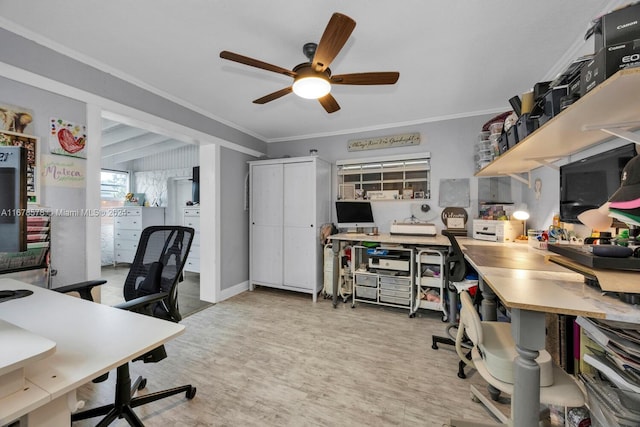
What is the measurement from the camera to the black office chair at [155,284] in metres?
1.37

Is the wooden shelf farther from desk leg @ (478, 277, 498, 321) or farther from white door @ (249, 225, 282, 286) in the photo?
white door @ (249, 225, 282, 286)

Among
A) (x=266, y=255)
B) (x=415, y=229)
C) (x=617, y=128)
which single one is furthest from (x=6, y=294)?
(x=415, y=229)

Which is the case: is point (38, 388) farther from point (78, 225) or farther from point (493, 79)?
point (493, 79)

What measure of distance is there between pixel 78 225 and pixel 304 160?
2386 millimetres

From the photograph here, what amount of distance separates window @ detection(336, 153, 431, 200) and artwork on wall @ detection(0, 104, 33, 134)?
311 centimetres

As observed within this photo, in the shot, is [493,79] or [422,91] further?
[422,91]

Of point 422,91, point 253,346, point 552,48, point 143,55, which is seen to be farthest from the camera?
point 422,91

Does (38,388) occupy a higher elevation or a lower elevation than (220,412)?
higher

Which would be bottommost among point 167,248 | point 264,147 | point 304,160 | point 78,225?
point 167,248

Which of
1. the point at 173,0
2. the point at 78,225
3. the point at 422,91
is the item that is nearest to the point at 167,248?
the point at 78,225

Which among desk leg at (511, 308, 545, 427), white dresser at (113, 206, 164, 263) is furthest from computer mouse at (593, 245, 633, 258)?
white dresser at (113, 206, 164, 263)

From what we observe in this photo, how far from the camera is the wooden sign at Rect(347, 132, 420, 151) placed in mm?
3418

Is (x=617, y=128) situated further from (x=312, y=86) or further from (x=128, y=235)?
(x=128, y=235)

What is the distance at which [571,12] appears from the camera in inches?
61.6
